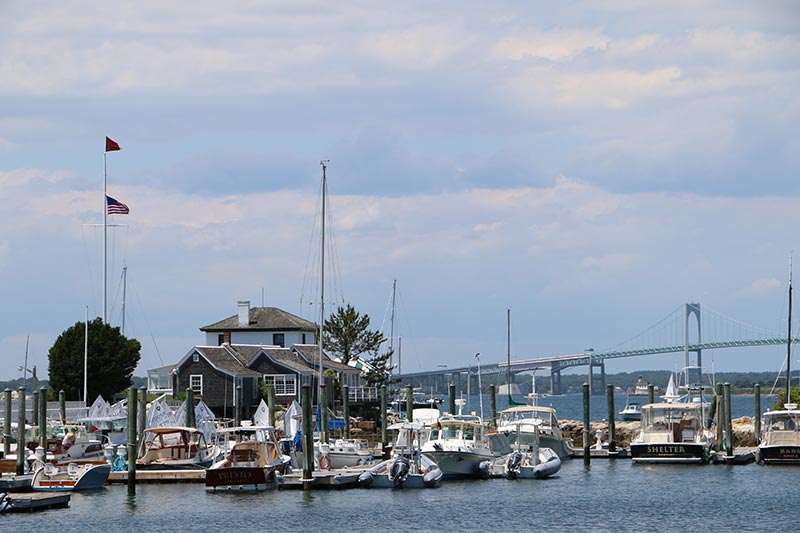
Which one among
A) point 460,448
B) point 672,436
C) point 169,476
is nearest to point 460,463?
point 460,448

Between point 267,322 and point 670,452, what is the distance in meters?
46.6

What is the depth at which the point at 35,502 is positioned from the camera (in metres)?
46.3

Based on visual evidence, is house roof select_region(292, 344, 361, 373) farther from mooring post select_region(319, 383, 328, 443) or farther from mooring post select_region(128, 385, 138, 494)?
mooring post select_region(128, 385, 138, 494)

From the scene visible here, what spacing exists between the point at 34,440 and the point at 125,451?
8.16 metres

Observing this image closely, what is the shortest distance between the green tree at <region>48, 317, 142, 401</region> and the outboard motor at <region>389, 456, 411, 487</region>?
35862mm

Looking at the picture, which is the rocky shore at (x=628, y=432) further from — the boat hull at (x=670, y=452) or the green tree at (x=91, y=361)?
the green tree at (x=91, y=361)

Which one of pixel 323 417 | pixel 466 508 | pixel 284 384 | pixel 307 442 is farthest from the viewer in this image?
pixel 284 384

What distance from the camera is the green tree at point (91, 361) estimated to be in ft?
→ 273

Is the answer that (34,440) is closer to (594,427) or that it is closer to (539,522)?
(539,522)

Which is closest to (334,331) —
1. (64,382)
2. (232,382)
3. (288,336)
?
(288,336)

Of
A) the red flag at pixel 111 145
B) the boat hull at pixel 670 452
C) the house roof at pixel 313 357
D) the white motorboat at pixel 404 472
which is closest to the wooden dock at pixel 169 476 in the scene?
the white motorboat at pixel 404 472

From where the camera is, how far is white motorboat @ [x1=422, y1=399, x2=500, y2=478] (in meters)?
56.6

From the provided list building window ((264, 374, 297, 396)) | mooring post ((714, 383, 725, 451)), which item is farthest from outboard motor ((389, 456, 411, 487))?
building window ((264, 374, 297, 396))

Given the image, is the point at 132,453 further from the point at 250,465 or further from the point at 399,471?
the point at 399,471
